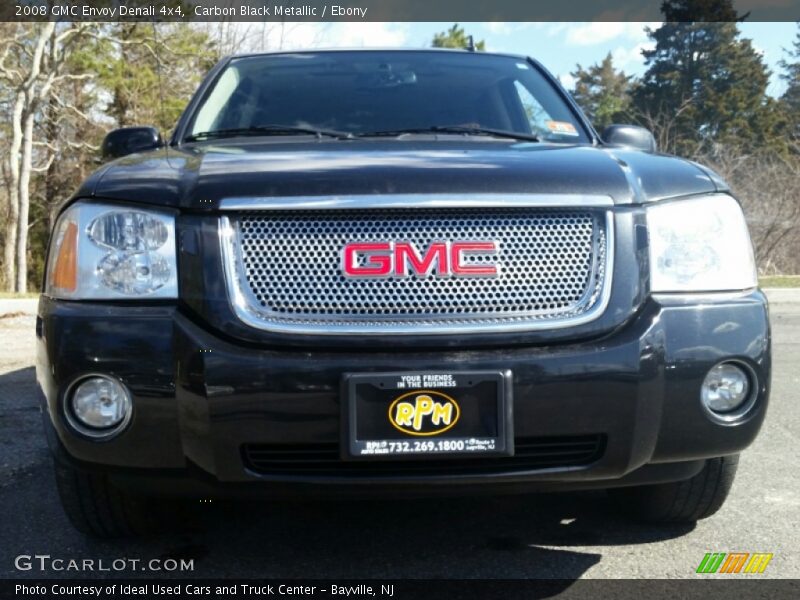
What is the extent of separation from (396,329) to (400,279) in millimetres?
136

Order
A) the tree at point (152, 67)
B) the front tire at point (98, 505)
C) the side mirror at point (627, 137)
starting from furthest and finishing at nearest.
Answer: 1. the tree at point (152, 67)
2. the side mirror at point (627, 137)
3. the front tire at point (98, 505)

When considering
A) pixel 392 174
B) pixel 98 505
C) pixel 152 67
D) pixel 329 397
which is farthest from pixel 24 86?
pixel 329 397

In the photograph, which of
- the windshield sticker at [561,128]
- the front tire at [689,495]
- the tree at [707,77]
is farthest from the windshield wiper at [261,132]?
the tree at [707,77]

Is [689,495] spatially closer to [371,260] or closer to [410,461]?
[410,461]

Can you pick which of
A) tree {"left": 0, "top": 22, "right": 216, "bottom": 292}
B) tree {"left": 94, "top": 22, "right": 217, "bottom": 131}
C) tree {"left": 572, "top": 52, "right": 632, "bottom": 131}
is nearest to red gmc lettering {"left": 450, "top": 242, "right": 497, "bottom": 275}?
tree {"left": 0, "top": 22, "right": 216, "bottom": 292}

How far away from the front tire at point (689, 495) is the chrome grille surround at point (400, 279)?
0.83 metres

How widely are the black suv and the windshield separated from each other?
1.10 meters

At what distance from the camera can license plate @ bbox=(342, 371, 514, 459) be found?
2248 mm

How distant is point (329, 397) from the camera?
2.24 meters

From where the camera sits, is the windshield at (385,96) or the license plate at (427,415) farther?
the windshield at (385,96)

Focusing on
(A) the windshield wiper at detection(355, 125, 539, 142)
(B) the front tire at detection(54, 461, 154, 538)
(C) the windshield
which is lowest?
(B) the front tire at detection(54, 461, 154, 538)

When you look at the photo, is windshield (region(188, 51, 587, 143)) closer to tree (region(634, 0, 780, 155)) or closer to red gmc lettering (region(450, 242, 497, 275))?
red gmc lettering (region(450, 242, 497, 275))

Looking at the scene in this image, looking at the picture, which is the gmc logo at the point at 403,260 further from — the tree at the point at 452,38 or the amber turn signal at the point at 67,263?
the tree at the point at 452,38

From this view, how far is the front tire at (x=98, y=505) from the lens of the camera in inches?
106
